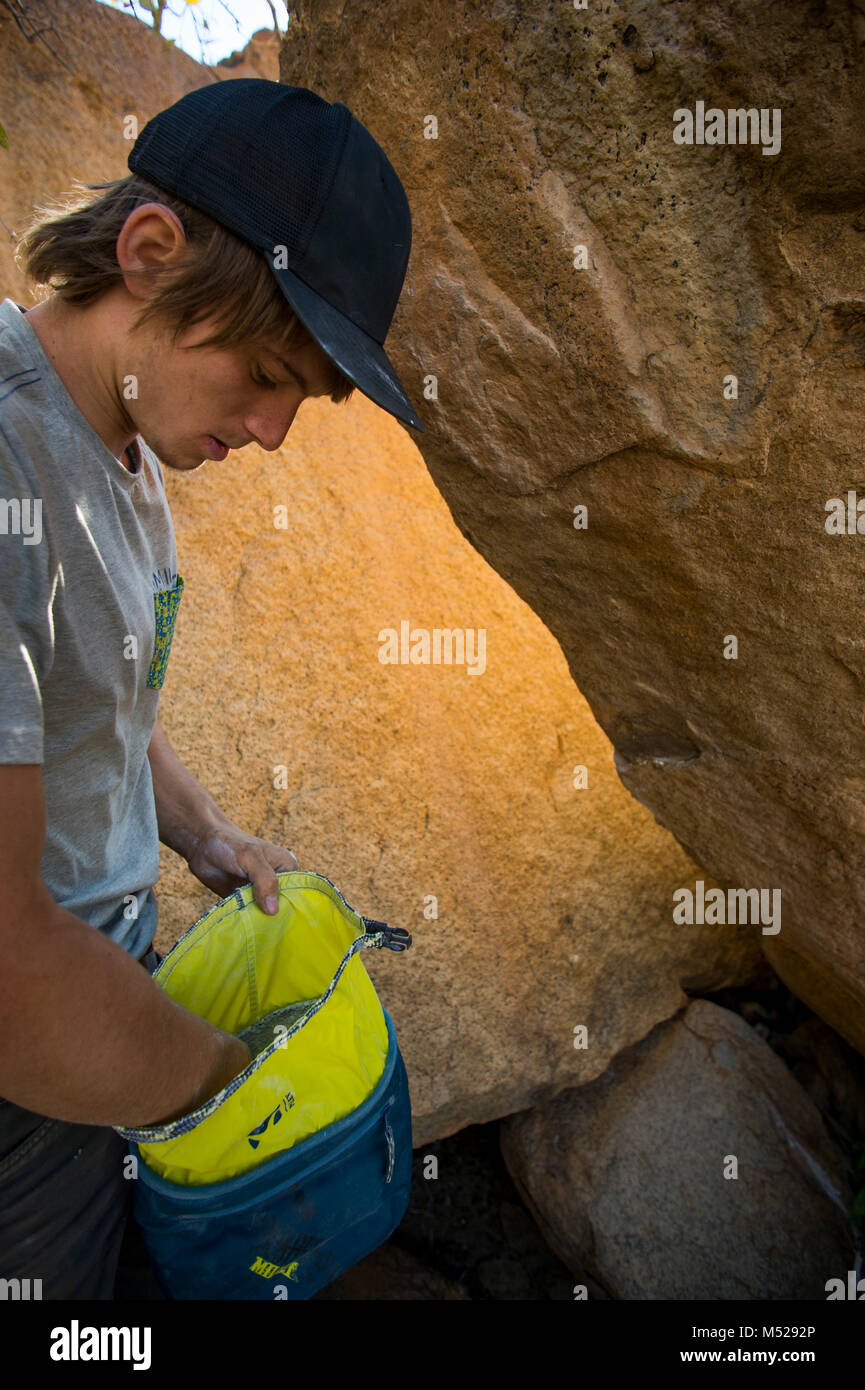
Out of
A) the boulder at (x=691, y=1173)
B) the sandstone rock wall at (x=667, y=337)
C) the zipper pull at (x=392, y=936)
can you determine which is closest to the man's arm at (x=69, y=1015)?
the zipper pull at (x=392, y=936)

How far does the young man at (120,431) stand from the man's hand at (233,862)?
0.34 meters

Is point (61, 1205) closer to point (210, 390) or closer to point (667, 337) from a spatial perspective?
point (210, 390)

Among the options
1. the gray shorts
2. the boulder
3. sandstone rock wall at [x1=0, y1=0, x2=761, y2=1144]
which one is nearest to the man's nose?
the gray shorts

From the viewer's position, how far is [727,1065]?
2455mm

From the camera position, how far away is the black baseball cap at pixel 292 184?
0.97m

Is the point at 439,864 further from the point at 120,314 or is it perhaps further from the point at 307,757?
the point at 120,314

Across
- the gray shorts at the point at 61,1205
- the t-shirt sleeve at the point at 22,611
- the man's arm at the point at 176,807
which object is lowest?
the gray shorts at the point at 61,1205

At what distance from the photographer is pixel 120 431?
1.07 meters

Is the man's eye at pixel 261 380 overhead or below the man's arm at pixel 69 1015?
overhead
